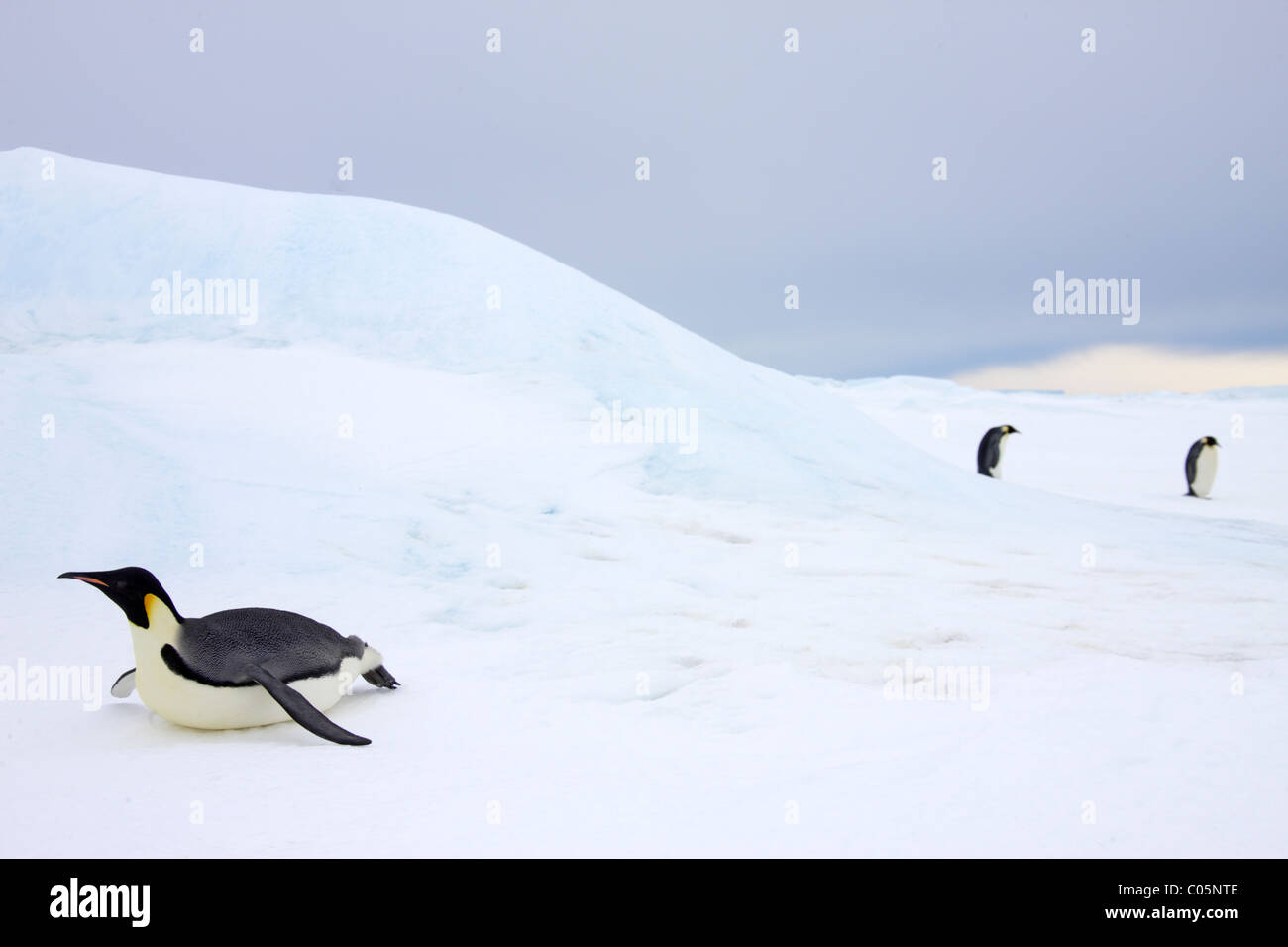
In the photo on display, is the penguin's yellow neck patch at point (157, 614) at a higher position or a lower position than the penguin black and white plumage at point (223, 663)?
higher

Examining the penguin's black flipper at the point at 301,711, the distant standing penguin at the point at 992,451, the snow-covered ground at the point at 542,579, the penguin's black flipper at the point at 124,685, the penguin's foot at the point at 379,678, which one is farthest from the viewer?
the distant standing penguin at the point at 992,451

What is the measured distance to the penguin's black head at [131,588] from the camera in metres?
3.13

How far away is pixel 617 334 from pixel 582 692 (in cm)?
760

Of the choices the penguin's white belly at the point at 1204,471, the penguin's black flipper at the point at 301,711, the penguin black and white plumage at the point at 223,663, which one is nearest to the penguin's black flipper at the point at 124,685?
the penguin black and white plumage at the point at 223,663

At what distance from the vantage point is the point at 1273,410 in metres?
30.2

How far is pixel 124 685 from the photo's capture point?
363 cm

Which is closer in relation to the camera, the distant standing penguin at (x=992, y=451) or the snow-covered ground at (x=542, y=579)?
the snow-covered ground at (x=542, y=579)

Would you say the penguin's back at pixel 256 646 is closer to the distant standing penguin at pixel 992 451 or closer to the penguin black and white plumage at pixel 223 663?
the penguin black and white plumage at pixel 223 663

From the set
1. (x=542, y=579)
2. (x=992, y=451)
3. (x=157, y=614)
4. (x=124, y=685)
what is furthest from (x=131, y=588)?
(x=992, y=451)

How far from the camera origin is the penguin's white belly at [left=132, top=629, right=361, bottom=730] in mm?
3238

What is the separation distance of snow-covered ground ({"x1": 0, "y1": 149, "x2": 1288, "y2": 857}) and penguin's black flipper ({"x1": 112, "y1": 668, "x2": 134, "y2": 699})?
0.25ft

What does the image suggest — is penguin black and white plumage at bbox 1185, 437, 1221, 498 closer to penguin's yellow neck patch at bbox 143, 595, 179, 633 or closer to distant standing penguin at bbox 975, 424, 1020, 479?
distant standing penguin at bbox 975, 424, 1020, 479

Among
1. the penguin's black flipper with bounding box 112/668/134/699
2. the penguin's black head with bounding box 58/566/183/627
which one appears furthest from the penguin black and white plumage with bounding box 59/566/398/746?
the penguin's black flipper with bounding box 112/668/134/699

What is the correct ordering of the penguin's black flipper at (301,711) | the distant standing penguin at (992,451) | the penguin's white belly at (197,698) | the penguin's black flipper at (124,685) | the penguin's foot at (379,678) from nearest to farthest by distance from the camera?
1. the penguin's black flipper at (301,711)
2. the penguin's white belly at (197,698)
3. the penguin's black flipper at (124,685)
4. the penguin's foot at (379,678)
5. the distant standing penguin at (992,451)
